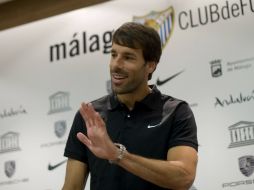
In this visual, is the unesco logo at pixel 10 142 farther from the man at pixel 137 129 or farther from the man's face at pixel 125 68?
the man's face at pixel 125 68

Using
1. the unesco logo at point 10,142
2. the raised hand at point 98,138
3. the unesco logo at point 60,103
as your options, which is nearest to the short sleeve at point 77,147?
the raised hand at point 98,138

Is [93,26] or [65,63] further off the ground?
[93,26]

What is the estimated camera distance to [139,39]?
78.7 inches

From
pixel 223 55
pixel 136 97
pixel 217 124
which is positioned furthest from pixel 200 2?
pixel 136 97

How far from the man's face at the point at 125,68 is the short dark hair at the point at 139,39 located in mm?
22

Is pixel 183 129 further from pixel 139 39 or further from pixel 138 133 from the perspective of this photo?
pixel 139 39

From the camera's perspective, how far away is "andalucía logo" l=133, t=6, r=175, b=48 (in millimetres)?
3929

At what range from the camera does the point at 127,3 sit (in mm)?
4195

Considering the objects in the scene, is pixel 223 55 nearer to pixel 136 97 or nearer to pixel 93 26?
pixel 93 26

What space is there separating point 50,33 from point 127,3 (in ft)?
2.88

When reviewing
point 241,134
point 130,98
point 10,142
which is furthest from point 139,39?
point 10,142

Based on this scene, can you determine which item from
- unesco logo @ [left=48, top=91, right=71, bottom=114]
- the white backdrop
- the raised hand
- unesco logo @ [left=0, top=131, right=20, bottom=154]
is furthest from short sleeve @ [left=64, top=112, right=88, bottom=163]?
unesco logo @ [left=0, top=131, right=20, bottom=154]

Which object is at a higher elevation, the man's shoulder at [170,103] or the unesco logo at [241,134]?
the man's shoulder at [170,103]

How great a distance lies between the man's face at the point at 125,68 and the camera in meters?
1.96
